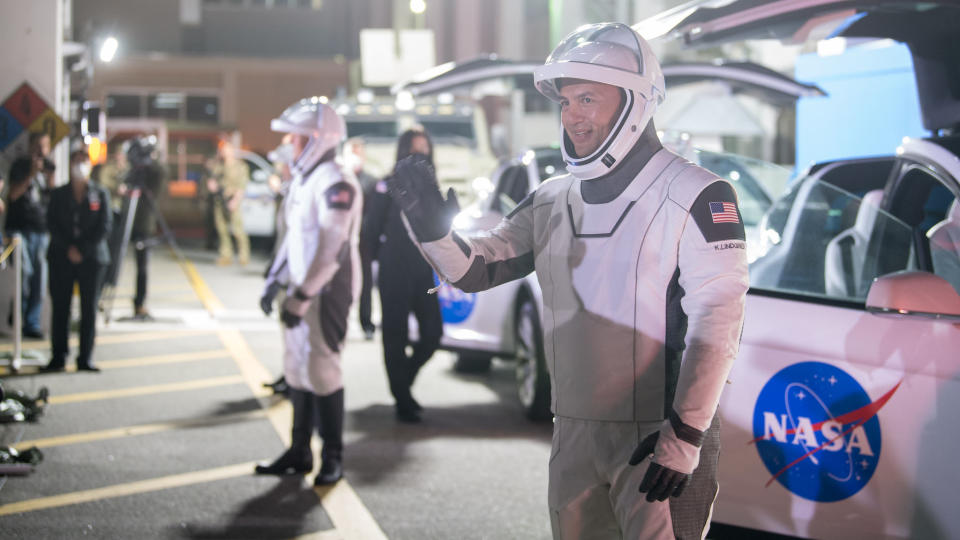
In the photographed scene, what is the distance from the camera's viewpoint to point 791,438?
13.4ft

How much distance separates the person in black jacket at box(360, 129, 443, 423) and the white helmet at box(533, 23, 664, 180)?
458 cm

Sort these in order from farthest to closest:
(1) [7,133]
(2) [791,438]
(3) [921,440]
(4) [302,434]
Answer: (1) [7,133] < (4) [302,434] < (2) [791,438] < (3) [921,440]

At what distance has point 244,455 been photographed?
6770mm

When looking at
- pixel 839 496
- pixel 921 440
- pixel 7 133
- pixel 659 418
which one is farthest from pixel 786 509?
pixel 7 133

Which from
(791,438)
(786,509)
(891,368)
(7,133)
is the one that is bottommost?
(786,509)

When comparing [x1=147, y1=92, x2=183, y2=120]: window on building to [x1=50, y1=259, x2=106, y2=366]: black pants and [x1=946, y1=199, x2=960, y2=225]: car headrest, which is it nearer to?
[x1=50, y1=259, x2=106, y2=366]: black pants

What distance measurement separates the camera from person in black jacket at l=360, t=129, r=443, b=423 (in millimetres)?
7777

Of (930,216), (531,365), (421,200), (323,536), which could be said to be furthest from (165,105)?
(421,200)

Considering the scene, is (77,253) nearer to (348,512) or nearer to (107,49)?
(348,512)

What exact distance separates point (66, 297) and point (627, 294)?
7824 mm

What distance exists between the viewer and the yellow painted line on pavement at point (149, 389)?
27.9 feet

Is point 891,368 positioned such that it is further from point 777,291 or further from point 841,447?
point 777,291

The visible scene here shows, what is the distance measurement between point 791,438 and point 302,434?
9.87ft

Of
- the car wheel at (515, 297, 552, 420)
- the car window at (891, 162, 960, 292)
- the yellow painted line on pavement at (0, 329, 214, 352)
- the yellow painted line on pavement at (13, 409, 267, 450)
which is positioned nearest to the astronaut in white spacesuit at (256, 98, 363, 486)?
the yellow painted line on pavement at (13, 409, 267, 450)
